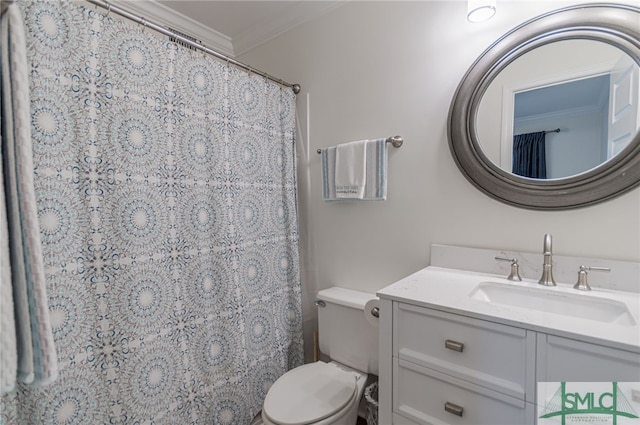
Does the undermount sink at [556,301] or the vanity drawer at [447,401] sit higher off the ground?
the undermount sink at [556,301]

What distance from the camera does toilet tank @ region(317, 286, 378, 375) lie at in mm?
1483

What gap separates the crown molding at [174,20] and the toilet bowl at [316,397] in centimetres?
188

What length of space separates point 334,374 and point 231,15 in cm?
218

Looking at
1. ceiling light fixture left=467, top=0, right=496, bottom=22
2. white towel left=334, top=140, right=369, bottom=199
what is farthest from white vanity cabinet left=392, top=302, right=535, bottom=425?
ceiling light fixture left=467, top=0, right=496, bottom=22

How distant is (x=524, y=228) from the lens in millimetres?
1200

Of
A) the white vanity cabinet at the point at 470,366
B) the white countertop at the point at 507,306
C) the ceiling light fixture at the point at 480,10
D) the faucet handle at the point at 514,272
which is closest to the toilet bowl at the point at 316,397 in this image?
the white vanity cabinet at the point at 470,366

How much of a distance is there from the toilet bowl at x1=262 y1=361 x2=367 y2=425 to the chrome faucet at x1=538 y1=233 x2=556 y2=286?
0.91m

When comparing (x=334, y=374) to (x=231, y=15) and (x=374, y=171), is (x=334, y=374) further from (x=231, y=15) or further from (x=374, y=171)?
(x=231, y=15)

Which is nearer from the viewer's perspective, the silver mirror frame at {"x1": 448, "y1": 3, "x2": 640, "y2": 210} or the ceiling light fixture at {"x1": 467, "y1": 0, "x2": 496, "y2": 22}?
the silver mirror frame at {"x1": 448, "y1": 3, "x2": 640, "y2": 210}

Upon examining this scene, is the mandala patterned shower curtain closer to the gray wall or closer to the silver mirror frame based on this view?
the gray wall

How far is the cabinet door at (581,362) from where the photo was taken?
2.27 ft

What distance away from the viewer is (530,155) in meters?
1.18

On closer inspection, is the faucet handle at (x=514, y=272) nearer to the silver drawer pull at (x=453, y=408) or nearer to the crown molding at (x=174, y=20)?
the silver drawer pull at (x=453, y=408)

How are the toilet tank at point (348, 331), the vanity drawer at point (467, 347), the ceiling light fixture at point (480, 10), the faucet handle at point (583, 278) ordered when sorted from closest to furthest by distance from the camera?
1. the vanity drawer at point (467, 347)
2. the faucet handle at point (583, 278)
3. the ceiling light fixture at point (480, 10)
4. the toilet tank at point (348, 331)
